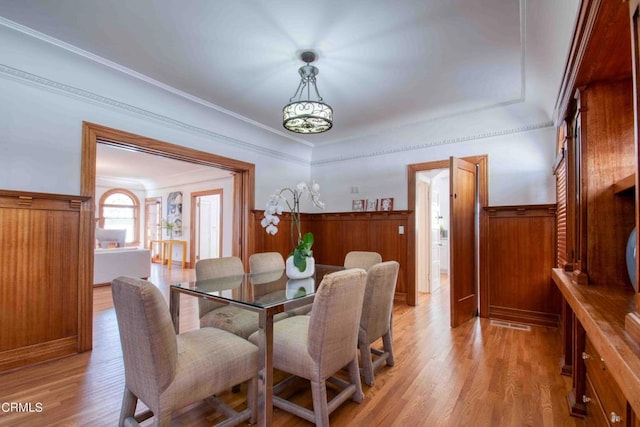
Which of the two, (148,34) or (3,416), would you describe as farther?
(148,34)

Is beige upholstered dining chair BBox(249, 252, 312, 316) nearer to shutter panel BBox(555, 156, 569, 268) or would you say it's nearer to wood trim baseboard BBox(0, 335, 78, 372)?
wood trim baseboard BBox(0, 335, 78, 372)

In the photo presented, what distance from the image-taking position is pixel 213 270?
8.39ft

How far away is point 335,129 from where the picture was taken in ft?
14.5

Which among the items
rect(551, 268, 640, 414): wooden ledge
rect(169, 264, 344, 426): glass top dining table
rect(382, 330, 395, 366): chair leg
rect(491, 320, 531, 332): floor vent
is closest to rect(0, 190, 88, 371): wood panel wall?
rect(169, 264, 344, 426): glass top dining table

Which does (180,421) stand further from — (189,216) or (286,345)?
(189,216)

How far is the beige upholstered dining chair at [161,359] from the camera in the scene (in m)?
1.31

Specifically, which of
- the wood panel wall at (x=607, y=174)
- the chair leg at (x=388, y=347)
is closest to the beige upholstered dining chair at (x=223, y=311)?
the chair leg at (x=388, y=347)

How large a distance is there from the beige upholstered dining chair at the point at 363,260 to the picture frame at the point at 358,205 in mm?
1780

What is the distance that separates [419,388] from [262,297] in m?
1.29

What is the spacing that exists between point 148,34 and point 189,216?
6.20 metres

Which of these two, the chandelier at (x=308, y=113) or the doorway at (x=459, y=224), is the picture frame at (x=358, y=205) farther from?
the chandelier at (x=308, y=113)

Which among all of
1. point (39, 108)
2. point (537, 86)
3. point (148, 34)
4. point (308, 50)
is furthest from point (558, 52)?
point (39, 108)

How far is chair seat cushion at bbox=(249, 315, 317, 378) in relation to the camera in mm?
1667

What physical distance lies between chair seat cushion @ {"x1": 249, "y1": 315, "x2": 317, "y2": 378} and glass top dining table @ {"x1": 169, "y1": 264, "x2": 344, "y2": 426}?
0.40ft
